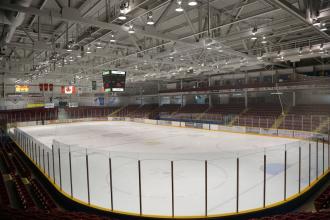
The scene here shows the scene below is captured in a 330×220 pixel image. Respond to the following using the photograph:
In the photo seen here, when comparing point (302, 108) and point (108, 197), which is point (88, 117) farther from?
point (108, 197)

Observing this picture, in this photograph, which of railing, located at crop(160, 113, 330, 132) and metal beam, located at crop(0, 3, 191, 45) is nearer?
metal beam, located at crop(0, 3, 191, 45)

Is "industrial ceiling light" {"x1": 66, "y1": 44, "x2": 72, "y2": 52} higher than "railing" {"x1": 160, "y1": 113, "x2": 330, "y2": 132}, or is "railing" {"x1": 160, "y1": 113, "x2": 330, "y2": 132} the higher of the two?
"industrial ceiling light" {"x1": 66, "y1": 44, "x2": 72, "y2": 52}

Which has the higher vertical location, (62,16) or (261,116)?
(62,16)

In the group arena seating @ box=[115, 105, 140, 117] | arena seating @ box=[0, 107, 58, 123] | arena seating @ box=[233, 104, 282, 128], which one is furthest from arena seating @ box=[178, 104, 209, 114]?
arena seating @ box=[0, 107, 58, 123]

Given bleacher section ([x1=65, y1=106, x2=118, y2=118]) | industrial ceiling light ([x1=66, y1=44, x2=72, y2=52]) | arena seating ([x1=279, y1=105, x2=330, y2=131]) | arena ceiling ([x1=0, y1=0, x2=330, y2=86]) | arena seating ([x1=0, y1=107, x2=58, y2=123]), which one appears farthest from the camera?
bleacher section ([x1=65, y1=106, x2=118, y2=118])

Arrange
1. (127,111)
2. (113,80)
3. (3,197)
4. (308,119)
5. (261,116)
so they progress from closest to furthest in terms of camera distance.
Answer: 1. (3,197)
2. (113,80)
3. (308,119)
4. (261,116)
5. (127,111)

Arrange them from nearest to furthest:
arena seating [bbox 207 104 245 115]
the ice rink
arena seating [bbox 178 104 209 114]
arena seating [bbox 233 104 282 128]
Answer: the ice rink
arena seating [bbox 233 104 282 128]
arena seating [bbox 207 104 245 115]
arena seating [bbox 178 104 209 114]

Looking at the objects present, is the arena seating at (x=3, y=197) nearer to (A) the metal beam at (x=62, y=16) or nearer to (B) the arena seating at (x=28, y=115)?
(A) the metal beam at (x=62, y=16)

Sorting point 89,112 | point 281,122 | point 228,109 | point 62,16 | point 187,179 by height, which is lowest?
point 187,179

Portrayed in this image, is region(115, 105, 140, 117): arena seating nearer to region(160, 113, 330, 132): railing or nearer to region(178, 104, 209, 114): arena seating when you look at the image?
region(178, 104, 209, 114): arena seating

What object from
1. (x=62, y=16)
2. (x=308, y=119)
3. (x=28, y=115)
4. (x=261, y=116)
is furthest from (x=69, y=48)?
(x=28, y=115)

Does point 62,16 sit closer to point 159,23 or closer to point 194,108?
point 159,23

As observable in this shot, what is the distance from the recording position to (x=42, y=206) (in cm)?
781

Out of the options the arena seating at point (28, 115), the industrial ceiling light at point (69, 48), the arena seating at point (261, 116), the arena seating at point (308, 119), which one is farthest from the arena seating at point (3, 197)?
the arena seating at point (28, 115)
